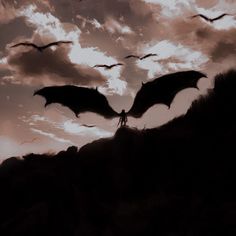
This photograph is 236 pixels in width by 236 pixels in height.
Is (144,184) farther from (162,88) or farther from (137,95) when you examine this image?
(162,88)

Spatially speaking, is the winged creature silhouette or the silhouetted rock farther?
the winged creature silhouette

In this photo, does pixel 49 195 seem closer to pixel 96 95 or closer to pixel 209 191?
pixel 96 95

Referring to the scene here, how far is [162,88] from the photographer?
1491cm

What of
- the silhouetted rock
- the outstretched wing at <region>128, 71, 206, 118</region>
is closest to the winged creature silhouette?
the outstretched wing at <region>128, 71, 206, 118</region>

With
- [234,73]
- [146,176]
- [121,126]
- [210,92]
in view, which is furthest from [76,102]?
[234,73]

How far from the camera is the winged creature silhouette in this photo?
14.3 m

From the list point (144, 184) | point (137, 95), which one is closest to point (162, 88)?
point (137, 95)

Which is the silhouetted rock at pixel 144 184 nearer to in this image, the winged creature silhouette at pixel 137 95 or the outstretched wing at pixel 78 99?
the winged creature silhouette at pixel 137 95

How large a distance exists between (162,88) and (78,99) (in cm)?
287

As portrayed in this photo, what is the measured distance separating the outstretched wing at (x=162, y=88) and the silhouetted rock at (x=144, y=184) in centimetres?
87

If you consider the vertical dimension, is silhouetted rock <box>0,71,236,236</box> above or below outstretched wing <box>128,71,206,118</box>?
below

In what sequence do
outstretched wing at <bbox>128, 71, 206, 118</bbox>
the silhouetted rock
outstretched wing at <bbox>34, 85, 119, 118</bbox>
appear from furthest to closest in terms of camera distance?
outstretched wing at <bbox>34, 85, 119, 118</bbox>, outstretched wing at <bbox>128, 71, 206, 118</bbox>, the silhouetted rock

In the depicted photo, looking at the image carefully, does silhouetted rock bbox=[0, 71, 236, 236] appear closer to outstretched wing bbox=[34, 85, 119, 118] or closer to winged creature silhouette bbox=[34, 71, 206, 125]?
winged creature silhouette bbox=[34, 71, 206, 125]

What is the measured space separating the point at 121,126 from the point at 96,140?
6.36 ft
